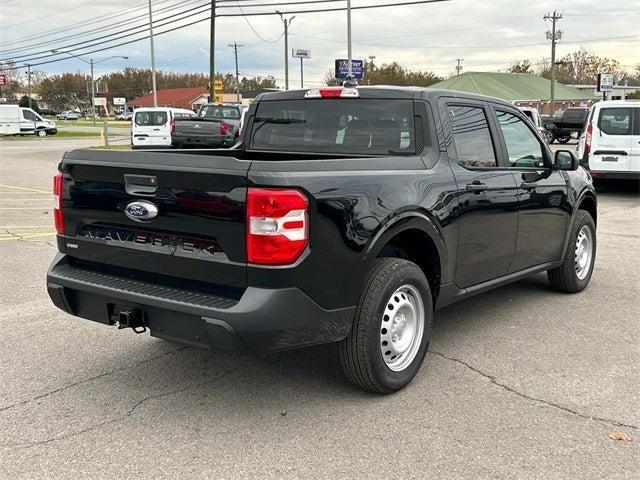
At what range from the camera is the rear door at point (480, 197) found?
14.3ft

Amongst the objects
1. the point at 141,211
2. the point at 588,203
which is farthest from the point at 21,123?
the point at 141,211

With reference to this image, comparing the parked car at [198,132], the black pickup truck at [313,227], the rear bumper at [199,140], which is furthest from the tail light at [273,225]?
the parked car at [198,132]

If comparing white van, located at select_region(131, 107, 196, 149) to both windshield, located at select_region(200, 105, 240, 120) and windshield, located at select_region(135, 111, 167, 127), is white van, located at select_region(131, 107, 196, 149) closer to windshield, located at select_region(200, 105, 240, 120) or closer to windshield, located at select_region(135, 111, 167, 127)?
windshield, located at select_region(135, 111, 167, 127)

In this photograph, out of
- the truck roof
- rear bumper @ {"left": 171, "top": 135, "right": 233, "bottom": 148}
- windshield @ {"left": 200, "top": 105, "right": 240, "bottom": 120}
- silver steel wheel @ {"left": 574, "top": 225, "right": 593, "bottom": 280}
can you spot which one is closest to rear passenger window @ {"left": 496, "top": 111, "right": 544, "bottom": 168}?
the truck roof

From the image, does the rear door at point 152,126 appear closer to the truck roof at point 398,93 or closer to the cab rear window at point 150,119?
the cab rear window at point 150,119

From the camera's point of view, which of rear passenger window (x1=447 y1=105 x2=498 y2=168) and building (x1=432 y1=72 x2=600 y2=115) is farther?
building (x1=432 y1=72 x2=600 y2=115)

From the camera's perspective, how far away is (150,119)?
970 inches

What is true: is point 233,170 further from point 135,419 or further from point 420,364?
point 420,364

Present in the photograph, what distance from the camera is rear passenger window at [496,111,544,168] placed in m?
5.05

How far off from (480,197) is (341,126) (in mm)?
1108

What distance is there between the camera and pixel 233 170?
3125 millimetres

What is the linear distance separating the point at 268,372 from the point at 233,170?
1.62 meters

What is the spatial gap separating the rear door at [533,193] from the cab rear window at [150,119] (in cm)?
2089

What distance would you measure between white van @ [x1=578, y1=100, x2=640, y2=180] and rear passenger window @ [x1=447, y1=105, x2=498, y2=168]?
10.2 meters
